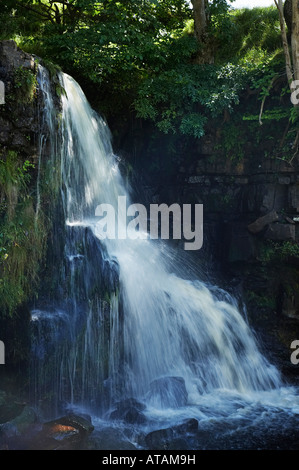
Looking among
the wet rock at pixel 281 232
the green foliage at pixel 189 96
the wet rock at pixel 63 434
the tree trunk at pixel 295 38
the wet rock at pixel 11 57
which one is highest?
the tree trunk at pixel 295 38

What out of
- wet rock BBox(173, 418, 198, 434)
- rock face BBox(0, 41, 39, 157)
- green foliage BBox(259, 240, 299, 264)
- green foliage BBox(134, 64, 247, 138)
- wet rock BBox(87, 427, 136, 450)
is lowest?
wet rock BBox(87, 427, 136, 450)

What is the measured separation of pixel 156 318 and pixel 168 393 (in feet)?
4.00

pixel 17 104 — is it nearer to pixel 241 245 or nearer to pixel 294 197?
pixel 241 245

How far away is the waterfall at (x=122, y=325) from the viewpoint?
5945 mm

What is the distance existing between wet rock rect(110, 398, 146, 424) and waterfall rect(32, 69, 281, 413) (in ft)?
0.78

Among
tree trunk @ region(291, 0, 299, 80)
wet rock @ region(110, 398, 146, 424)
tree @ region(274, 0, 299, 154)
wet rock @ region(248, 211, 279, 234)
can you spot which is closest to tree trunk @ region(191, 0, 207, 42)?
tree @ region(274, 0, 299, 154)

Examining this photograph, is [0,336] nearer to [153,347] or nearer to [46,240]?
[46,240]

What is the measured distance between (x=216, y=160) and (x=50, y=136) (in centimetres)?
422

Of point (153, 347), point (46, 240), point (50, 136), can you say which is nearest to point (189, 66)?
point (50, 136)

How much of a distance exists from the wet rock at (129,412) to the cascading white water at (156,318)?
28 cm

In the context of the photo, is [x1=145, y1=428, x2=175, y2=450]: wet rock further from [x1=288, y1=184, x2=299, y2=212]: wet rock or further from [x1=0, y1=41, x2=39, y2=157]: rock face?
[x1=288, y1=184, x2=299, y2=212]: wet rock

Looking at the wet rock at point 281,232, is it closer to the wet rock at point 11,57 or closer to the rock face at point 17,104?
the rock face at point 17,104

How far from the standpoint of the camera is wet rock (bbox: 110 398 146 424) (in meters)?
5.44

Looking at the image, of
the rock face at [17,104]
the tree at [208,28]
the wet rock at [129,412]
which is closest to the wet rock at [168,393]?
the wet rock at [129,412]
